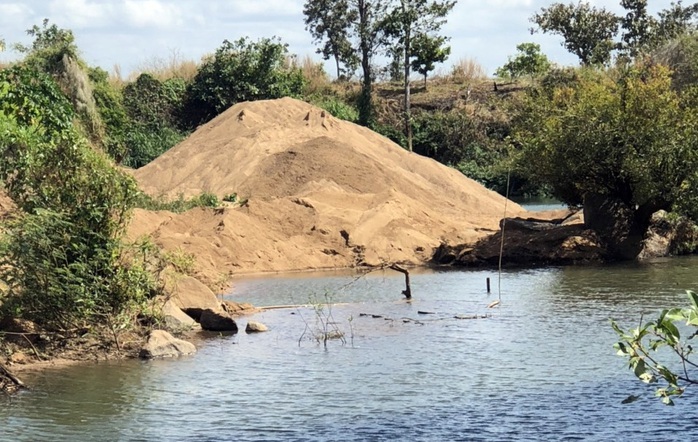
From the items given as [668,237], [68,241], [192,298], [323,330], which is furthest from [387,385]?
[668,237]

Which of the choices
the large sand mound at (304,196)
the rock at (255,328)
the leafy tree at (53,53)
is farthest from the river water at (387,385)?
the leafy tree at (53,53)

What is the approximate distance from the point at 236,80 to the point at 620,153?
30938 millimetres

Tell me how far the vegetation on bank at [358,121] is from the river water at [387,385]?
6.21ft

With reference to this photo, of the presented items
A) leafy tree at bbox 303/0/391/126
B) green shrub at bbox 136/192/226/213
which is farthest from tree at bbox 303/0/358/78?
green shrub at bbox 136/192/226/213

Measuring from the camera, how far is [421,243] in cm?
3183

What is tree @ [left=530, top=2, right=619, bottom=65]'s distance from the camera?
65125mm

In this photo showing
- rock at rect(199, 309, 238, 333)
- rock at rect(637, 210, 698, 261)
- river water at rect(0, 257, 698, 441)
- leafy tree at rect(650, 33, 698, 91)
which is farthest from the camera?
leafy tree at rect(650, 33, 698, 91)

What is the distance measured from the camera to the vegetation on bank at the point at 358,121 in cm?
1630

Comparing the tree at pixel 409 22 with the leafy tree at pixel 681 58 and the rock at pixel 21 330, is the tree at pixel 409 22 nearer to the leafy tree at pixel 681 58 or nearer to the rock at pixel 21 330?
the leafy tree at pixel 681 58

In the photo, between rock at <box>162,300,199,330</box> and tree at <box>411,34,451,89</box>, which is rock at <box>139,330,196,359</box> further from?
tree at <box>411,34,451,89</box>

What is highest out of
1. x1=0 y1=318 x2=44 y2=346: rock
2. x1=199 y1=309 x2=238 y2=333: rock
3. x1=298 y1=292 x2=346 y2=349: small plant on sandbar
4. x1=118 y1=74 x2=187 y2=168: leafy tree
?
x1=118 y1=74 x2=187 y2=168: leafy tree

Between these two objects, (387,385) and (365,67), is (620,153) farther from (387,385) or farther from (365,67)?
(365,67)

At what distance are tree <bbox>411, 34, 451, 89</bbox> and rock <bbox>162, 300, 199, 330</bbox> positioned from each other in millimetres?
41469

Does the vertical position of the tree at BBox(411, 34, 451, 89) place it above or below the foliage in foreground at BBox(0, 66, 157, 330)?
above
